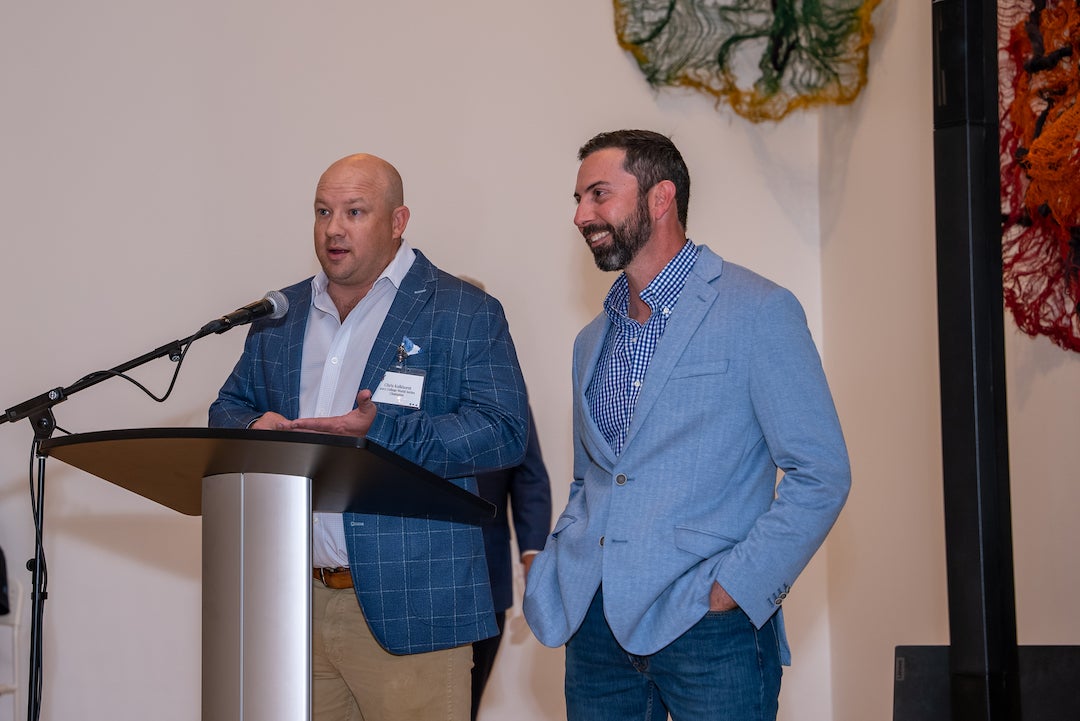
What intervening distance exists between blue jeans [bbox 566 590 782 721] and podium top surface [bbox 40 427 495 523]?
0.38 meters

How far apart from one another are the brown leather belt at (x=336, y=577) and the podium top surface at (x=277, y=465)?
32 cm

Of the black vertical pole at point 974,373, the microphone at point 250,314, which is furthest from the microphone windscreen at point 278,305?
the black vertical pole at point 974,373

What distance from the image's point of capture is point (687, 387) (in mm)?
2148

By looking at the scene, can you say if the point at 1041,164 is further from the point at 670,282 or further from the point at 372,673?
the point at 372,673

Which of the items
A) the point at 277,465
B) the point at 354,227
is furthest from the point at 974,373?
the point at 277,465

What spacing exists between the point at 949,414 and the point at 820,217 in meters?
1.95

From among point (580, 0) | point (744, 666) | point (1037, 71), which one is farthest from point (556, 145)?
point (744, 666)

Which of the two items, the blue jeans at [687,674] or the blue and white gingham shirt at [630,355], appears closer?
the blue jeans at [687,674]

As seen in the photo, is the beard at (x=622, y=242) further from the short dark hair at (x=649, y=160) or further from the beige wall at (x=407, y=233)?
the beige wall at (x=407, y=233)

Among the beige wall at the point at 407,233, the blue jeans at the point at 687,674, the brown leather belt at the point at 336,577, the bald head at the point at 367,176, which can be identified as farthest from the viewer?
the beige wall at the point at 407,233

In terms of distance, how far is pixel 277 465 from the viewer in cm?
181

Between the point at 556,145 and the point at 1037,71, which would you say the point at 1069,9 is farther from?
the point at 556,145

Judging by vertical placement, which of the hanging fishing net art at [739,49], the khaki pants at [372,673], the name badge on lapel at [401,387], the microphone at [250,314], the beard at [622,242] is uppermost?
the hanging fishing net art at [739,49]

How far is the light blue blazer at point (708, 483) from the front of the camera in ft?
6.63
